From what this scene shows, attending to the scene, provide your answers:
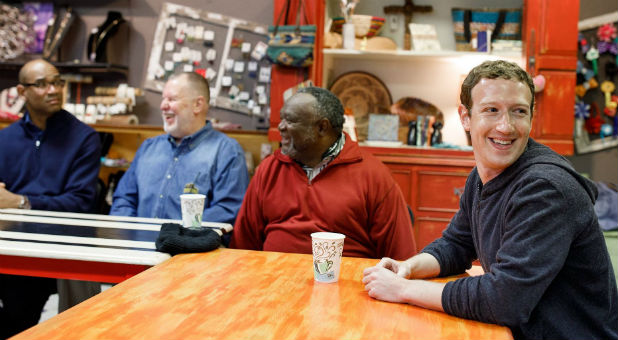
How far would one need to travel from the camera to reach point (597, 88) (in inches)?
191

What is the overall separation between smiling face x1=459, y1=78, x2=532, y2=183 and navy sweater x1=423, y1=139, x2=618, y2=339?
0.04 meters

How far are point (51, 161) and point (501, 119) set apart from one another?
2.61m

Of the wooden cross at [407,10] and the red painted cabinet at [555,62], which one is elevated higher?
the wooden cross at [407,10]

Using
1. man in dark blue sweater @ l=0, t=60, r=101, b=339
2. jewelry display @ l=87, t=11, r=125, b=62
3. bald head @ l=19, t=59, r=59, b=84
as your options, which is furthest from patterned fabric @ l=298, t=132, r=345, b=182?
jewelry display @ l=87, t=11, r=125, b=62

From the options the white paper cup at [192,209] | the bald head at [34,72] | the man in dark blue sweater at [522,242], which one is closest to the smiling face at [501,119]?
the man in dark blue sweater at [522,242]

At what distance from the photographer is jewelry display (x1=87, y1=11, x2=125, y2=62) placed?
209 inches

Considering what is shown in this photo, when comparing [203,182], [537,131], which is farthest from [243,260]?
[537,131]

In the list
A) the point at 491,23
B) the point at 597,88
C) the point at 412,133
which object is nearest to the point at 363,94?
the point at 412,133

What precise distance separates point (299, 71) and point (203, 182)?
74.2 inches

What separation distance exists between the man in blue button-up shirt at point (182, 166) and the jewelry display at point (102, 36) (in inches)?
92.7

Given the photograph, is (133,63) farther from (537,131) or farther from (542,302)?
(542,302)

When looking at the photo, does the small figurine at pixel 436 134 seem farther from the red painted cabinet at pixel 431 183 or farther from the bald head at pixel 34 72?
the bald head at pixel 34 72

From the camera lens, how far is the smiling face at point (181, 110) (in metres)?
3.18

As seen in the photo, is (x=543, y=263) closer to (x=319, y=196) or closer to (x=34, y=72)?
(x=319, y=196)
